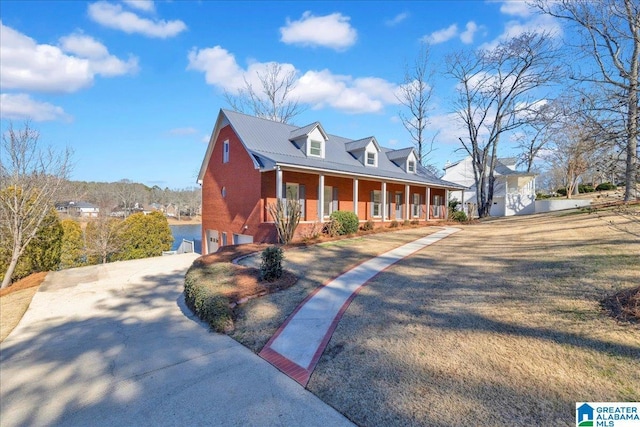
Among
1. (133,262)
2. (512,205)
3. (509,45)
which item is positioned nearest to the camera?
(133,262)

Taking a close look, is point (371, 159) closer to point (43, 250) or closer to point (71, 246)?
point (43, 250)

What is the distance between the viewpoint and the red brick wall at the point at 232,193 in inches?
633

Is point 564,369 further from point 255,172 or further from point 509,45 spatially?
point 509,45

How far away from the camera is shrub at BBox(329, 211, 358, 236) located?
1541 centimetres

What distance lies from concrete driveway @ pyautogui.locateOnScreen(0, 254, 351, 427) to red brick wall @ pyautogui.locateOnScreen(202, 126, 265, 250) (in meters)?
7.99

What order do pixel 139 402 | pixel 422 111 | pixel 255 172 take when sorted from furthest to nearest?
pixel 422 111, pixel 255 172, pixel 139 402

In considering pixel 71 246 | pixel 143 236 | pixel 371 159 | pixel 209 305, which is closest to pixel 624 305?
pixel 209 305

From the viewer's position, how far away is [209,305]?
6.76 m

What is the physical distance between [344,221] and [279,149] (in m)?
5.84

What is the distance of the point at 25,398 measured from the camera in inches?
180

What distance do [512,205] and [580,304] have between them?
32.4 m

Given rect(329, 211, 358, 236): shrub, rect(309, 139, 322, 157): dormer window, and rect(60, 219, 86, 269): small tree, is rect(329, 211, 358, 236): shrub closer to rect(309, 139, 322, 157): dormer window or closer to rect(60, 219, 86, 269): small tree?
rect(309, 139, 322, 157): dormer window

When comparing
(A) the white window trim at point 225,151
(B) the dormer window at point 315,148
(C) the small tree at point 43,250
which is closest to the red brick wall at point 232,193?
(A) the white window trim at point 225,151

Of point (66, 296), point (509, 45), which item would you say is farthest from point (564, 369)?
point (509, 45)
